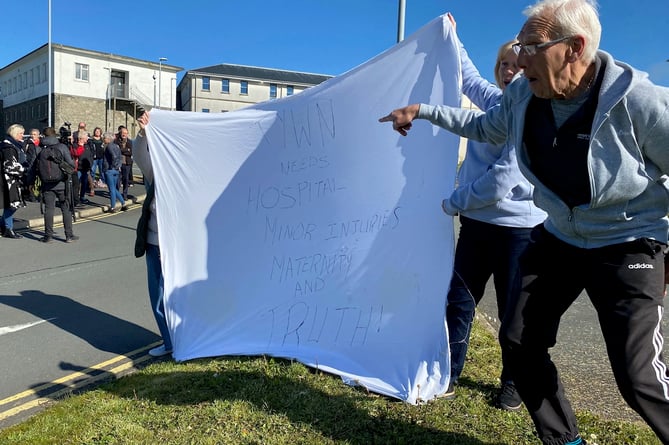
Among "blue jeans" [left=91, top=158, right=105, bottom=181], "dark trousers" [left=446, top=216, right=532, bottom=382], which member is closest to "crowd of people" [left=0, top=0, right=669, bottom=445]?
"dark trousers" [left=446, top=216, right=532, bottom=382]

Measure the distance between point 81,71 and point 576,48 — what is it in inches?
2255

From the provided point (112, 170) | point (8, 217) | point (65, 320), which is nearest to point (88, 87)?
point (112, 170)

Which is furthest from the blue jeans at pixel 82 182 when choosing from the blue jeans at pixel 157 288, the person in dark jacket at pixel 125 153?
the blue jeans at pixel 157 288

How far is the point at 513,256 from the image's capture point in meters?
3.04

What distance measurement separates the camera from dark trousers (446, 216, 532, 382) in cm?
311

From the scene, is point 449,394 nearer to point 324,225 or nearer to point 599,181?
point 324,225

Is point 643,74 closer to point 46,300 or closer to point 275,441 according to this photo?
point 275,441

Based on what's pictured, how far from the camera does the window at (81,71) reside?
5031 centimetres

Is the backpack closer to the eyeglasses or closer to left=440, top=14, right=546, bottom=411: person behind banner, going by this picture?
left=440, top=14, right=546, bottom=411: person behind banner

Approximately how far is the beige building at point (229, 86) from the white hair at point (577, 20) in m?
61.4

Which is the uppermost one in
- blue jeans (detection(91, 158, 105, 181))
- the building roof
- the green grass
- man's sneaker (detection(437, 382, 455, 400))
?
the building roof

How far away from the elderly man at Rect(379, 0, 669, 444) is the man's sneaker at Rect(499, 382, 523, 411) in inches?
31.3

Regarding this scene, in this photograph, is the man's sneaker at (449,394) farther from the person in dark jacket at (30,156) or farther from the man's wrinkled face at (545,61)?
the person in dark jacket at (30,156)

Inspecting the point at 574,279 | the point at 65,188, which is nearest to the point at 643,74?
the point at 574,279
